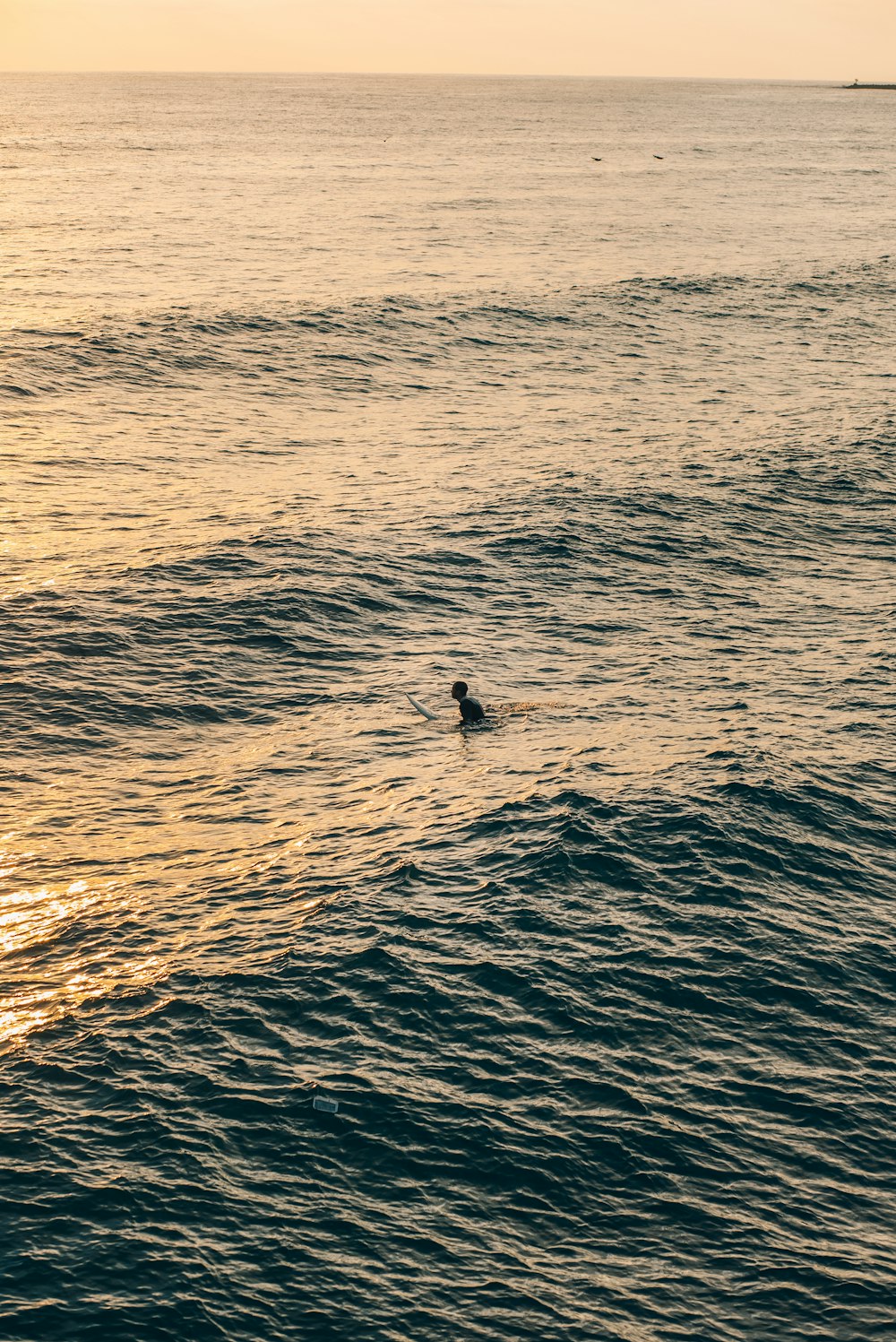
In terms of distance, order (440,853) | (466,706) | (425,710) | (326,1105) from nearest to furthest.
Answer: (326,1105)
(440,853)
(466,706)
(425,710)

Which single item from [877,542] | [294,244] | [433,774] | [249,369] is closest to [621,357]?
[249,369]

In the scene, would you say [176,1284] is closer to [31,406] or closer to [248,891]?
[248,891]

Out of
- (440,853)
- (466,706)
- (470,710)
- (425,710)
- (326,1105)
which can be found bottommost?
(326,1105)

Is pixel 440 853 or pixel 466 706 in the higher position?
pixel 466 706

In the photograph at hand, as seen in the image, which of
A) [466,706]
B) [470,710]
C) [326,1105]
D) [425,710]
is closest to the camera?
[326,1105]

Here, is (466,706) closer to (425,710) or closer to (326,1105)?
(425,710)

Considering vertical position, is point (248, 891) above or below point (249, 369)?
below

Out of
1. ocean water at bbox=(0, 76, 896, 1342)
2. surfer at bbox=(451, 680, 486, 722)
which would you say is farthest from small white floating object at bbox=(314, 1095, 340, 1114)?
surfer at bbox=(451, 680, 486, 722)

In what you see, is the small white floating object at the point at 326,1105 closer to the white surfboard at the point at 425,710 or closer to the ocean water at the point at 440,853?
the ocean water at the point at 440,853

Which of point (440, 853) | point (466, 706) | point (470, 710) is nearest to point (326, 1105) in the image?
point (440, 853)
